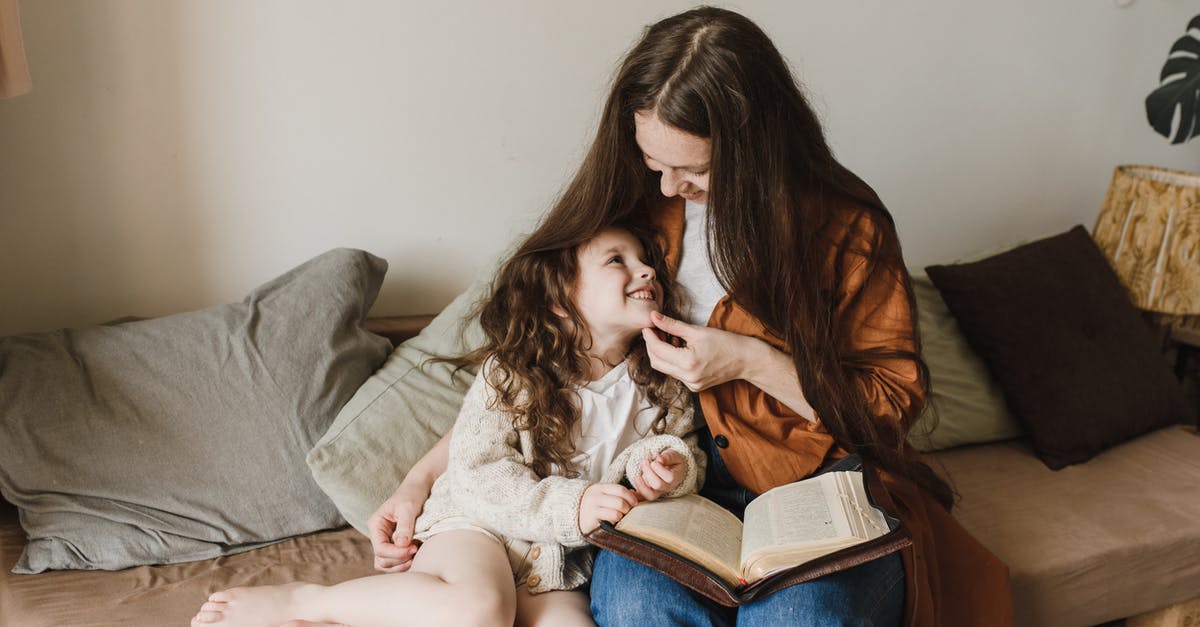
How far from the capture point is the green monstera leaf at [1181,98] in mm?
2691

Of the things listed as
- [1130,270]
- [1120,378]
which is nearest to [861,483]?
[1120,378]

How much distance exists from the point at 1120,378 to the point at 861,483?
1216 mm

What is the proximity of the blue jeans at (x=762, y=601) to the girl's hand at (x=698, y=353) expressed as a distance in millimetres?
294

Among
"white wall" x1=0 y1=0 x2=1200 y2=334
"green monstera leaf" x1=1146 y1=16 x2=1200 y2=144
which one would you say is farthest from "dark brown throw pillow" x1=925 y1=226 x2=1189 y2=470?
"green monstera leaf" x1=1146 y1=16 x2=1200 y2=144

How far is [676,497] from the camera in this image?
4.84 feet

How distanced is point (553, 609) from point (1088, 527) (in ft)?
3.71

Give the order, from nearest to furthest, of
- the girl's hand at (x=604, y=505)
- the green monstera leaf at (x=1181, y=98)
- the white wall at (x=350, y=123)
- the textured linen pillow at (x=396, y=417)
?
the girl's hand at (x=604, y=505), the textured linen pillow at (x=396, y=417), the white wall at (x=350, y=123), the green monstera leaf at (x=1181, y=98)

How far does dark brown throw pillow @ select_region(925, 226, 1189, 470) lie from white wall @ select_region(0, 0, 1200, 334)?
47 centimetres

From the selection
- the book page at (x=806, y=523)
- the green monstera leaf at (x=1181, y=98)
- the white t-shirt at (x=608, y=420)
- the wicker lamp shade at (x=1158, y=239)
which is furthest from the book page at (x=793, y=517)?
the green monstera leaf at (x=1181, y=98)

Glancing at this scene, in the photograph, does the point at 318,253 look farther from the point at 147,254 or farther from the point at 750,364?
the point at 750,364

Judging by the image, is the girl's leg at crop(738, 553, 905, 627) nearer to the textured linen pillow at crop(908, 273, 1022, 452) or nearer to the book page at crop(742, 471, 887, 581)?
the book page at crop(742, 471, 887, 581)

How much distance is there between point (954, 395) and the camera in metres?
2.30

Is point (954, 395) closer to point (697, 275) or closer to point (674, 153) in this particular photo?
point (697, 275)

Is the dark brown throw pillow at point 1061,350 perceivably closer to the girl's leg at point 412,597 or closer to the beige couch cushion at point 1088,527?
the beige couch cushion at point 1088,527
